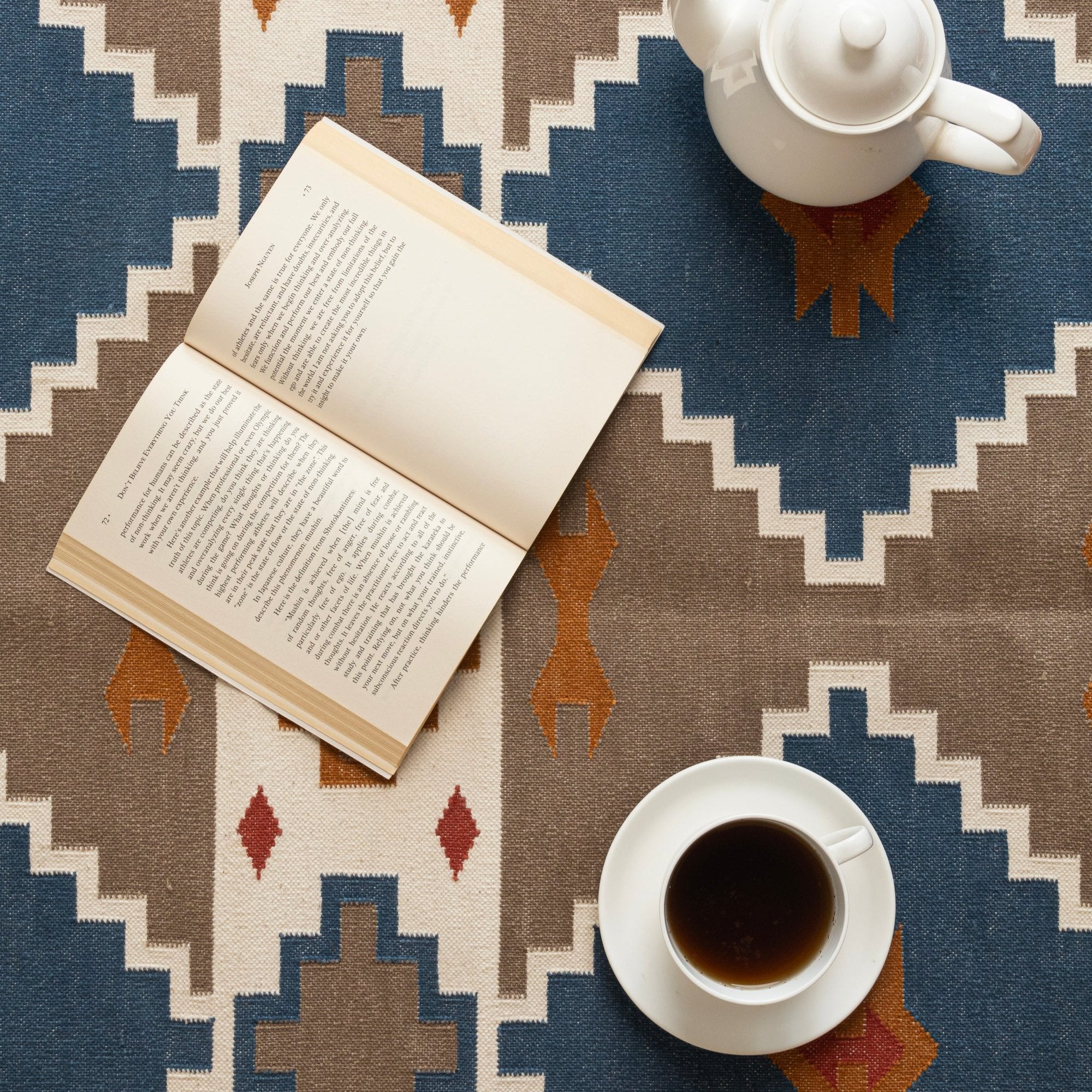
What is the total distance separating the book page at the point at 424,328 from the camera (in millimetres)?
717

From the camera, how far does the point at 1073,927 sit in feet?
2.40

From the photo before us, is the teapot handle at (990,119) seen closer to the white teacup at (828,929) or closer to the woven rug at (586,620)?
the woven rug at (586,620)

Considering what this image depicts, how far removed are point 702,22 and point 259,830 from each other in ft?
2.03

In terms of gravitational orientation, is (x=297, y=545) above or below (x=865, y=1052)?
above

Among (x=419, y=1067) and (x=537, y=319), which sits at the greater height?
(x=537, y=319)

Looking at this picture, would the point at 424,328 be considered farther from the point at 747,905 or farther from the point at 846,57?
the point at 747,905

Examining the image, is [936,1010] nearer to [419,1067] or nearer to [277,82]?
[419,1067]

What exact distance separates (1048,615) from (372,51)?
0.64 m

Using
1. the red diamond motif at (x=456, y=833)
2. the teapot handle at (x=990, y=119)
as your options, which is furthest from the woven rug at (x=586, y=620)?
the teapot handle at (x=990, y=119)

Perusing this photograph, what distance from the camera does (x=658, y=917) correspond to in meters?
0.69

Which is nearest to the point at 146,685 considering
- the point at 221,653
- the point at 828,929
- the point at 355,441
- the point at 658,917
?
the point at 221,653

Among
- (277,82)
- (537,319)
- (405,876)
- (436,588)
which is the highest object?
(277,82)

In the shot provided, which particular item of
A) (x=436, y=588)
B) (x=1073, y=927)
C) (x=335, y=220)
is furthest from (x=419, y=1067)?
(x=335, y=220)

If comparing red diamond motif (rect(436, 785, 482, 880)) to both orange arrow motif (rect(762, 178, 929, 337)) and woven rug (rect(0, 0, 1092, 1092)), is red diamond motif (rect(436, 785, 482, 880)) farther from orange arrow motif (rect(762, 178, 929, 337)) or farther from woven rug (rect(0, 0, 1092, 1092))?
orange arrow motif (rect(762, 178, 929, 337))
